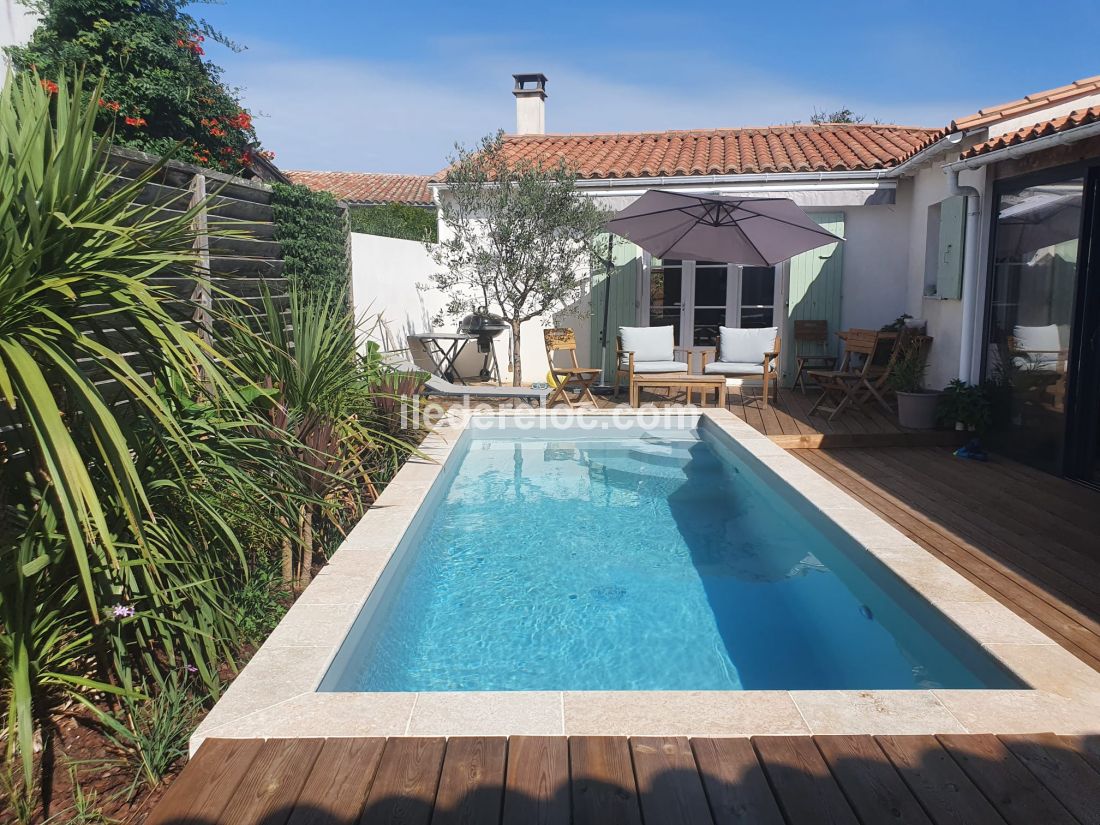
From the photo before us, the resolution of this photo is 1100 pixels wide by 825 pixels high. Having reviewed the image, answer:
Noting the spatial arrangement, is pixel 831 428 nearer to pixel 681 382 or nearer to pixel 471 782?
pixel 681 382

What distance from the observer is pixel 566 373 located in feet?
32.0

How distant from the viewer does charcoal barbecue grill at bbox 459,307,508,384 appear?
11.1 metres

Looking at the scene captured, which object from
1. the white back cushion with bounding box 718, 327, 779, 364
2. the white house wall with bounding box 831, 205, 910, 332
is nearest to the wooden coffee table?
the white back cushion with bounding box 718, 327, 779, 364

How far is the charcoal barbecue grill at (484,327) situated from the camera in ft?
36.4

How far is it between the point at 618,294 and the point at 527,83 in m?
6.15

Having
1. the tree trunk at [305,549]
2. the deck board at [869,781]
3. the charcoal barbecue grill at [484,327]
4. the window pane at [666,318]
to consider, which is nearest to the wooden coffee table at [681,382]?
the window pane at [666,318]

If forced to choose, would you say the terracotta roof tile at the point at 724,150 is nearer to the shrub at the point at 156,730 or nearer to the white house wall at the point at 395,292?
the white house wall at the point at 395,292

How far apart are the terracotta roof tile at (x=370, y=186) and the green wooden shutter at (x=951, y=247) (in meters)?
15.5

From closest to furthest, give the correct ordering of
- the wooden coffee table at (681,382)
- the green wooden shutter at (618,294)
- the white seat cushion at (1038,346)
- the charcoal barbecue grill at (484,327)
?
the white seat cushion at (1038,346)
the wooden coffee table at (681,382)
the charcoal barbecue grill at (484,327)
the green wooden shutter at (618,294)

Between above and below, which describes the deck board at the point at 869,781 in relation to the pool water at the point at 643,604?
above

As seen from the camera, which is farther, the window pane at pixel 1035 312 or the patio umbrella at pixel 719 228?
the patio umbrella at pixel 719 228

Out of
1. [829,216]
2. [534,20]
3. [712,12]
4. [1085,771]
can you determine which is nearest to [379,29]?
[534,20]

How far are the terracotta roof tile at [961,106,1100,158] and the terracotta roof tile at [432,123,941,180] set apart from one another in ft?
11.2

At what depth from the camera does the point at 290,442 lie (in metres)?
4.07
